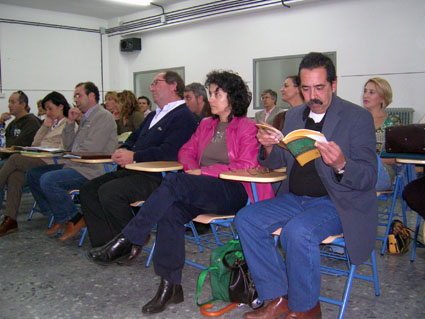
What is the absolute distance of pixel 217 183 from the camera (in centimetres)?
236

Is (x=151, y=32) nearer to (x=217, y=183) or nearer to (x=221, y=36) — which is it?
(x=221, y=36)

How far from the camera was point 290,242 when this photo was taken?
6.17 feet

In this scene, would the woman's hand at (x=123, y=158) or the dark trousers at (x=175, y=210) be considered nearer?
the dark trousers at (x=175, y=210)

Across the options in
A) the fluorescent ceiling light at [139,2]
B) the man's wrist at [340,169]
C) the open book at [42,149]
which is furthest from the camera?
the fluorescent ceiling light at [139,2]

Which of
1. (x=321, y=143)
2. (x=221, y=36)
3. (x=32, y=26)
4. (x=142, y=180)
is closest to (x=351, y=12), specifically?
(x=221, y=36)

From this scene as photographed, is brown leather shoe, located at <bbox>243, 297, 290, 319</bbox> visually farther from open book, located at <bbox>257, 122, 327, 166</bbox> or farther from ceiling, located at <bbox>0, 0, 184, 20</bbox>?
ceiling, located at <bbox>0, 0, 184, 20</bbox>

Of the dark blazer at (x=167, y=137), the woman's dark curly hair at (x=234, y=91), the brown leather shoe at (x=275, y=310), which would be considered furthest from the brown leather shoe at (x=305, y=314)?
the dark blazer at (x=167, y=137)

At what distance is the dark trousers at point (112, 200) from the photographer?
2826 millimetres

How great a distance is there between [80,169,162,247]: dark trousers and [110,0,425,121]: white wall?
446cm

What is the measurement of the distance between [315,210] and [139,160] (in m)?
1.48

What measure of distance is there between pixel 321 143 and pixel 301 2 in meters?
5.71

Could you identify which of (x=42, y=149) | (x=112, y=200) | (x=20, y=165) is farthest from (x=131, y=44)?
(x=112, y=200)

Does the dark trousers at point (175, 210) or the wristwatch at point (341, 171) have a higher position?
the wristwatch at point (341, 171)

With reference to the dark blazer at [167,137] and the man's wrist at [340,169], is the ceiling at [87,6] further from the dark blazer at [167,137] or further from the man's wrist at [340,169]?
the man's wrist at [340,169]
